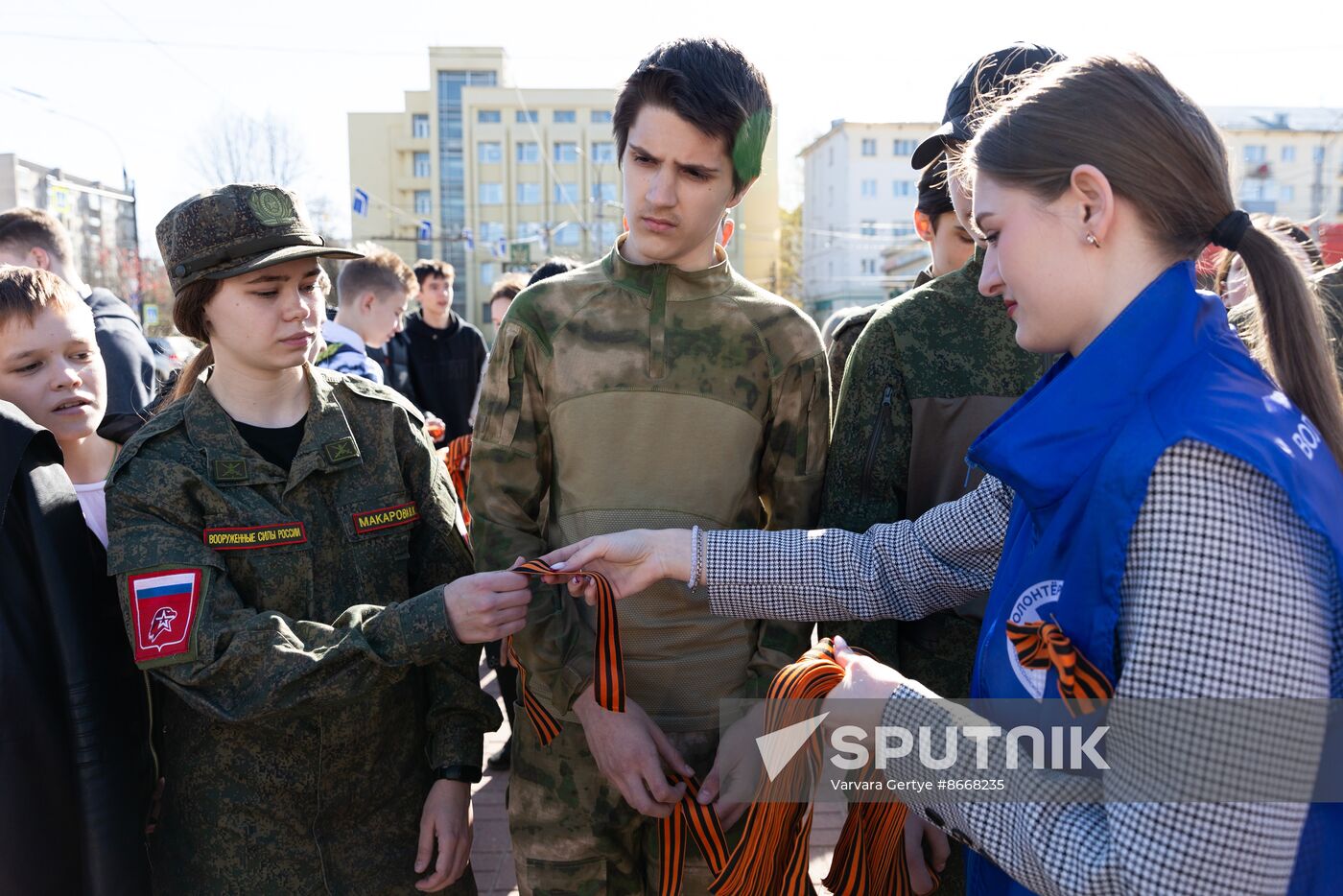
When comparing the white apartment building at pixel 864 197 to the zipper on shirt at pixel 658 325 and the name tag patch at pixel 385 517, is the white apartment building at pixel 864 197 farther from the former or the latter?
the name tag patch at pixel 385 517

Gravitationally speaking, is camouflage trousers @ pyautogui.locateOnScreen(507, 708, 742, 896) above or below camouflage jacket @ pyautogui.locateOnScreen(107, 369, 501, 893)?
below

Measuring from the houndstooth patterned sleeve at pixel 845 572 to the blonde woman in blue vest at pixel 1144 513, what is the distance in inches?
16.0

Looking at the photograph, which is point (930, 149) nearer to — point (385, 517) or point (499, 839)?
point (385, 517)

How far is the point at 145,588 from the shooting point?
1.98 metres

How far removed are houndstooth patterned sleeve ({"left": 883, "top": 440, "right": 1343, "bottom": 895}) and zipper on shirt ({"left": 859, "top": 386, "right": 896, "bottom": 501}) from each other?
1.21 metres

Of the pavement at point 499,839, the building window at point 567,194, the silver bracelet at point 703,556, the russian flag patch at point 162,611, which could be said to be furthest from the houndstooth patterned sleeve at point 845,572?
the building window at point 567,194

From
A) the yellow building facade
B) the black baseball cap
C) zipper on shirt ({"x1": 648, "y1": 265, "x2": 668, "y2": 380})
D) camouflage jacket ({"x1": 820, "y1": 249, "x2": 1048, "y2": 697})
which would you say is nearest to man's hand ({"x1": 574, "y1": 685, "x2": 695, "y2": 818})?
camouflage jacket ({"x1": 820, "y1": 249, "x2": 1048, "y2": 697})

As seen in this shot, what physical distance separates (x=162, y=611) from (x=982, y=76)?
7.83 ft

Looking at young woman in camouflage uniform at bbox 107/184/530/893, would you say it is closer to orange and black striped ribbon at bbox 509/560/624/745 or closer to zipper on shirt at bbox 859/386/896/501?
orange and black striped ribbon at bbox 509/560/624/745

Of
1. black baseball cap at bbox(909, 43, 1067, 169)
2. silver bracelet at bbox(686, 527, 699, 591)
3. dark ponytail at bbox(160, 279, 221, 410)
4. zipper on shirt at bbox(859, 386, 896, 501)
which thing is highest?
black baseball cap at bbox(909, 43, 1067, 169)

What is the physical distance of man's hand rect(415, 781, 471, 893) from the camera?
2225 mm

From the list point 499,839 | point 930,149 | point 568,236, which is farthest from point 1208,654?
point 568,236

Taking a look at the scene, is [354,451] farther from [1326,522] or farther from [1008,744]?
[1326,522]

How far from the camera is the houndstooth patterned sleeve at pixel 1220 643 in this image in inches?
44.9
